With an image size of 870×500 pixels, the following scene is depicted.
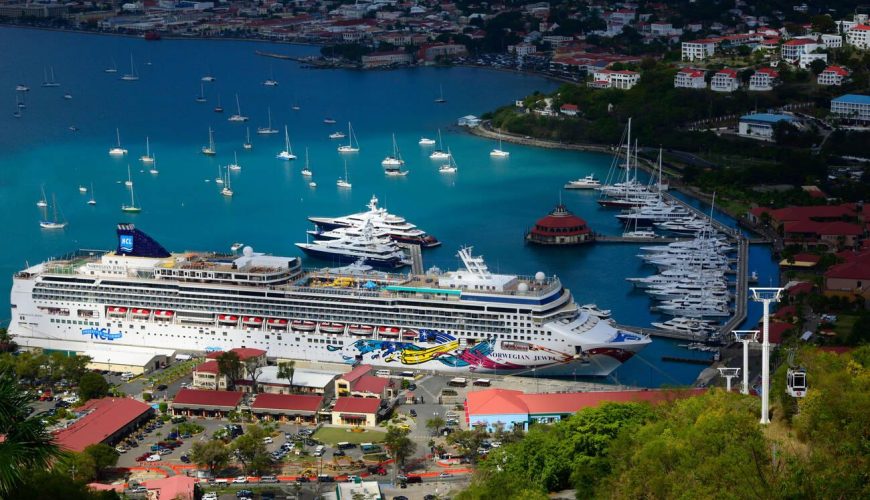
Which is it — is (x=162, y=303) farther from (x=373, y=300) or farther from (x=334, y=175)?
(x=334, y=175)

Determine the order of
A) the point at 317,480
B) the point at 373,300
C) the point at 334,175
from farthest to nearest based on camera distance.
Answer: the point at 334,175 → the point at 373,300 → the point at 317,480

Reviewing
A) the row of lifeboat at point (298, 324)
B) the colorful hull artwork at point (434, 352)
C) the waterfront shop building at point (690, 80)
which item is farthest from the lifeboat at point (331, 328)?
the waterfront shop building at point (690, 80)

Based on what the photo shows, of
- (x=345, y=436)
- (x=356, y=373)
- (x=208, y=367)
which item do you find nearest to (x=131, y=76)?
(x=208, y=367)

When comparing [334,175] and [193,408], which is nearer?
[193,408]

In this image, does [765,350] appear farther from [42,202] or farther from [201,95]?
[201,95]

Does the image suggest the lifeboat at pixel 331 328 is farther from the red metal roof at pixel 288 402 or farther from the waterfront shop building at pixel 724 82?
the waterfront shop building at pixel 724 82

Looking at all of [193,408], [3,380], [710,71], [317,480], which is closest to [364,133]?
[710,71]

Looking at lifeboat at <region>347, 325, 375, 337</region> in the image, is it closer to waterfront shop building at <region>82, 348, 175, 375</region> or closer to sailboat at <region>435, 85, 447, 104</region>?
waterfront shop building at <region>82, 348, 175, 375</region>

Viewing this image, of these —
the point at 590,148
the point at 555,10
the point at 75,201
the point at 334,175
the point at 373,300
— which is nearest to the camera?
the point at 373,300
